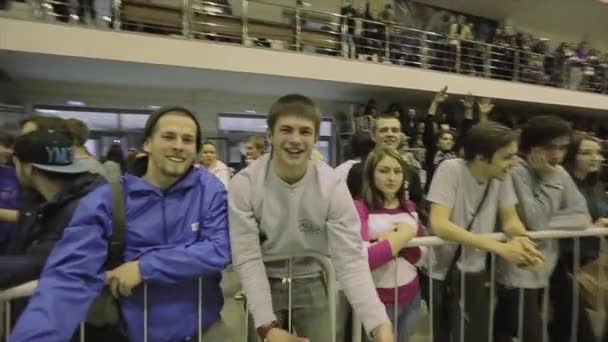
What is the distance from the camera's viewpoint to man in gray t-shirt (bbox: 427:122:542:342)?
70.3 inches

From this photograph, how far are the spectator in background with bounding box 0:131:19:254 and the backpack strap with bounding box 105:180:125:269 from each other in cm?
90

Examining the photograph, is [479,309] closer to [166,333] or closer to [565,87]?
[166,333]

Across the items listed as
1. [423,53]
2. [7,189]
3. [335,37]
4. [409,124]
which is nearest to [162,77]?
[335,37]

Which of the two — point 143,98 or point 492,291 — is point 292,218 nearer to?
point 492,291

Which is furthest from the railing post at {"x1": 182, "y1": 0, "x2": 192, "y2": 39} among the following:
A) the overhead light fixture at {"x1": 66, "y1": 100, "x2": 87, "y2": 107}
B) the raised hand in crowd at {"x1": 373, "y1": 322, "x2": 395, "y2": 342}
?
the raised hand in crowd at {"x1": 373, "y1": 322, "x2": 395, "y2": 342}

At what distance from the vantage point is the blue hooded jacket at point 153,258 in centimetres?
123

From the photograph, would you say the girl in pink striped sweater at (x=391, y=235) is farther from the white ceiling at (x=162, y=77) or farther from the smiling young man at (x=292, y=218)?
the white ceiling at (x=162, y=77)

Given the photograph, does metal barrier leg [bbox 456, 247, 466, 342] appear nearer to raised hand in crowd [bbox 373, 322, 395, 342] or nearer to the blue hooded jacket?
raised hand in crowd [bbox 373, 322, 395, 342]

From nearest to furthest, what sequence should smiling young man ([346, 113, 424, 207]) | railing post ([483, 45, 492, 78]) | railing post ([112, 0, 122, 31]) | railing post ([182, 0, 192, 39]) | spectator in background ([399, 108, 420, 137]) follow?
smiling young man ([346, 113, 424, 207]) → railing post ([112, 0, 122, 31]) → railing post ([182, 0, 192, 39]) → spectator in background ([399, 108, 420, 137]) → railing post ([483, 45, 492, 78])

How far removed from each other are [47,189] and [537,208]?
1.95 m

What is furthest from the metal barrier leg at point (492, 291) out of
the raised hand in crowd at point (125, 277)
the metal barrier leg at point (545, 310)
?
the raised hand in crowd at point (125, 277)

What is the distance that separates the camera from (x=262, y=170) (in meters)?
1.46

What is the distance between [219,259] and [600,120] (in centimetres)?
1191

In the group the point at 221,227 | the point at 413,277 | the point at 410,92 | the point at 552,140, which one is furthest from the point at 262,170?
the point at 410,92
